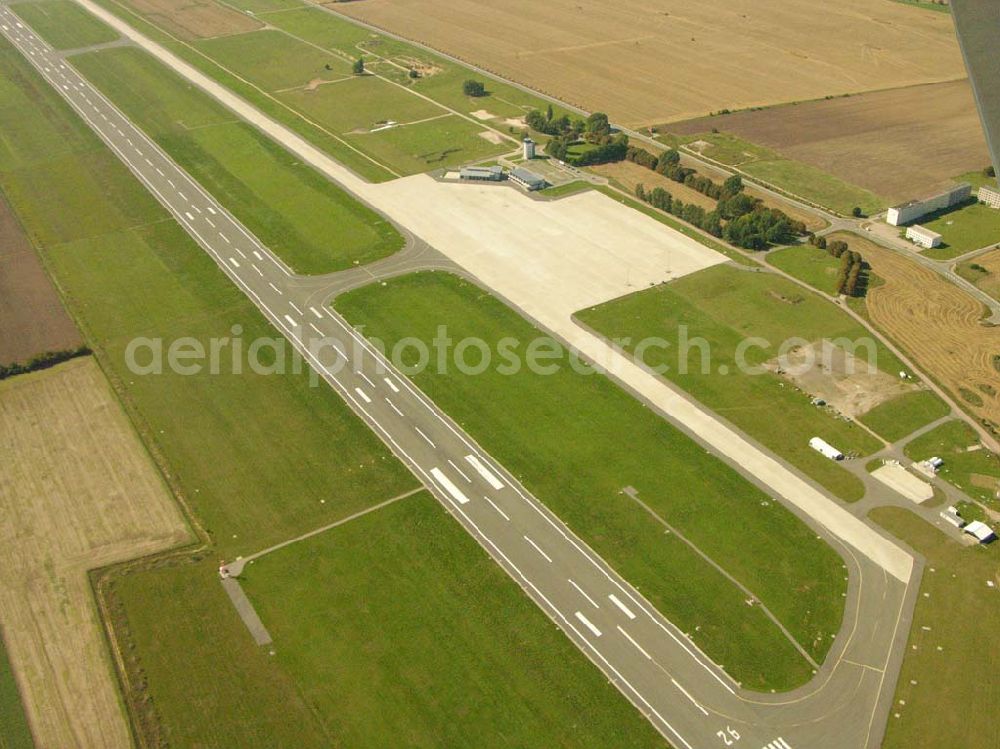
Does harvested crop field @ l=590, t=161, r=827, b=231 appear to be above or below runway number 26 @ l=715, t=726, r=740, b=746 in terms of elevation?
above

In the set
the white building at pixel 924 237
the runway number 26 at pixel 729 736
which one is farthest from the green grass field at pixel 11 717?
the white building at pixel 924 237

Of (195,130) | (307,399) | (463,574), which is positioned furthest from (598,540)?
(195,130)

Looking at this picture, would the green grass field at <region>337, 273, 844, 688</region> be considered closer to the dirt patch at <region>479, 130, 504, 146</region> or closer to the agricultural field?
the agricultural field

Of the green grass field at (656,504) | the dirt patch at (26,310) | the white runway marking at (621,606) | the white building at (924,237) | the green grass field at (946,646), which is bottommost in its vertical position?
the dirt patch at (26,310)

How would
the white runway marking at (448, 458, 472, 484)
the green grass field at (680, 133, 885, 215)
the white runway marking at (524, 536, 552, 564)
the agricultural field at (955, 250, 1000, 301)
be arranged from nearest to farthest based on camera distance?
the white runway marking at (524, 536, 552, 564) → the white runway marking at (448, 458, 472, 484) → the agricultural field at (955, 250, 1000, 301) → the green grass field at (680, 133, 885, 215)

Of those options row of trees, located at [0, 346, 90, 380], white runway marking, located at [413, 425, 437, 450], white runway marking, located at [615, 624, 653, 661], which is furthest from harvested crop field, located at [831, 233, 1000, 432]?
row of trees, located at [0, 346, 90, 380]

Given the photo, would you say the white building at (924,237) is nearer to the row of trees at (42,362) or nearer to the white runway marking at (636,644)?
the white runway marking at (636,644)

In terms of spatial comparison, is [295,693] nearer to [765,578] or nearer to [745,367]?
[765,578]
